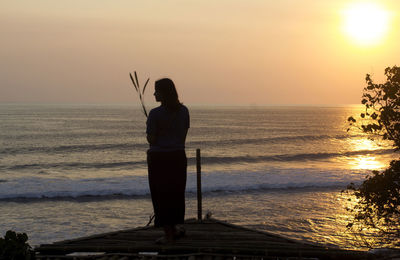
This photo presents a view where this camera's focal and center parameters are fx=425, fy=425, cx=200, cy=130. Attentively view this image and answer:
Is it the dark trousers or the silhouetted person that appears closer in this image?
the silhouetted person

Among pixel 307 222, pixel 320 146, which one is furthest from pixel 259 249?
pixel 320 146

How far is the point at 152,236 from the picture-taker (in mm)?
6680

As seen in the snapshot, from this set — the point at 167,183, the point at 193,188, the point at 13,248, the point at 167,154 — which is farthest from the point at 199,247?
the point at 193,188

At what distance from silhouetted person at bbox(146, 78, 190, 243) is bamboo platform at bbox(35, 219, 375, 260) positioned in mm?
391

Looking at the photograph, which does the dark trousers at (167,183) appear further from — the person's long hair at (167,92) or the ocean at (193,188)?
the ocean at (193,188)

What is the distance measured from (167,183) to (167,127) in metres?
0.79

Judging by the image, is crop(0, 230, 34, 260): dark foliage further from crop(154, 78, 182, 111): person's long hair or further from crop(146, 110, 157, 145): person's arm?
crop(154, 78, 182, 111): person's long hair

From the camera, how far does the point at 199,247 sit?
5844mm

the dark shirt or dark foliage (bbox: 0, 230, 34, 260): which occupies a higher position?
the dark shirt

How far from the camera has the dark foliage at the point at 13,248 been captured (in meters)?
5.02

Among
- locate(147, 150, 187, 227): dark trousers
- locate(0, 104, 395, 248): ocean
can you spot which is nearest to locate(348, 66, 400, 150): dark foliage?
locate(0, 104, 395, 248): ocean

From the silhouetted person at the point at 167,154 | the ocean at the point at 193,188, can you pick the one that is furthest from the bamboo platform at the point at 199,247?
the ocean at the point at 193,188

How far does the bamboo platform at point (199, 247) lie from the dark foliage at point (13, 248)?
0.80 m

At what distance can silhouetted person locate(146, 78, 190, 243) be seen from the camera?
17.9 ft
